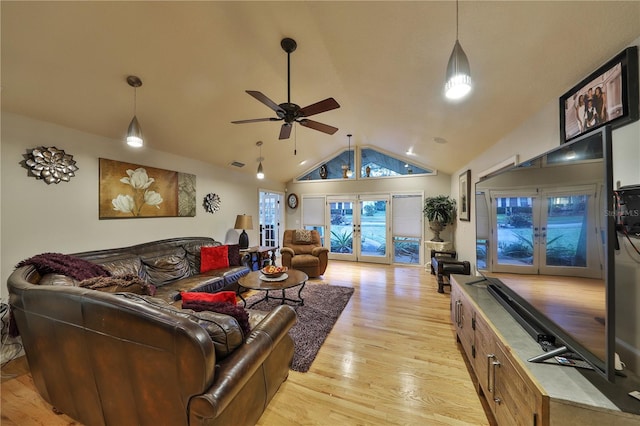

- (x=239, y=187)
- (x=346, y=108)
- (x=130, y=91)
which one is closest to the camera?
(x=130, y=91)

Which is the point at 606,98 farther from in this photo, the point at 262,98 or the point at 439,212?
the point at 439,212

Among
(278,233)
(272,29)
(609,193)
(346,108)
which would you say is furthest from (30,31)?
(278,233)

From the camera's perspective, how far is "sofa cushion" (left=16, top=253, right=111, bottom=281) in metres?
1.97

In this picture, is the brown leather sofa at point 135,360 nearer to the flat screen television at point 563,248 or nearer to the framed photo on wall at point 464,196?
the flat screen television at point 563,248

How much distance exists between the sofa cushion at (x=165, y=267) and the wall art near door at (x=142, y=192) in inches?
26.4

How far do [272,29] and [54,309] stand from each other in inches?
110

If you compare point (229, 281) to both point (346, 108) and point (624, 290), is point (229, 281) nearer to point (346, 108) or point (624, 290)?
point (346, 108)

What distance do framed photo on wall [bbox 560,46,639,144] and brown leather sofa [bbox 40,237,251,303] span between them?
3914 millimetres

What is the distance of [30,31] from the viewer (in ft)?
5.88

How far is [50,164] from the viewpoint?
8.42 feet

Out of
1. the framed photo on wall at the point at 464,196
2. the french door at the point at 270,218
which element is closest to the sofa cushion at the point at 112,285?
Answer: the french door at the point at 270,218

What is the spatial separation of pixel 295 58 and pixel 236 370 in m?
2.98

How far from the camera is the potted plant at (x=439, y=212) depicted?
5.22 metres

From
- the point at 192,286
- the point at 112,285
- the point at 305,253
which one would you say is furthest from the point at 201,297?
the point at 305,253
